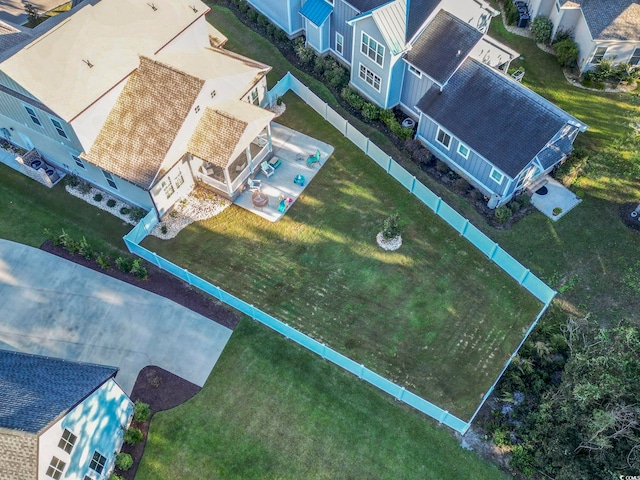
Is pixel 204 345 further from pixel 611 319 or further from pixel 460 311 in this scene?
pixel 611 319

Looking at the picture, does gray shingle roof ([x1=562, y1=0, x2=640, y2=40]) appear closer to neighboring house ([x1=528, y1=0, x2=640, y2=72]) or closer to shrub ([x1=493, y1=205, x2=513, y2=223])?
neighboring house ([x1=528, y1=0, x2=640, y2=72])

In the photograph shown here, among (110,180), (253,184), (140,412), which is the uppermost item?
(110,180)

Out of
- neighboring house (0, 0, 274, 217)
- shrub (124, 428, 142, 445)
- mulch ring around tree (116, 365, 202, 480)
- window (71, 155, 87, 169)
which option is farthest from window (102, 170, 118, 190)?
shrub (124, 428, 142, 445)

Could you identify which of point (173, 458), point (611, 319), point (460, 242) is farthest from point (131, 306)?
point (611, 319)

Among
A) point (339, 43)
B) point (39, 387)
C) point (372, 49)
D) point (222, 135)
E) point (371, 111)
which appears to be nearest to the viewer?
point (39, 387)

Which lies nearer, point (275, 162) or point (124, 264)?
point (124, 264)

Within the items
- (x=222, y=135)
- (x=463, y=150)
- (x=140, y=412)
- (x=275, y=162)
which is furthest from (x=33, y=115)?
(x=463, y=150)

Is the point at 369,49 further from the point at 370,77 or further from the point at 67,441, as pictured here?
the point at 67,441
